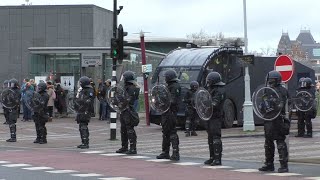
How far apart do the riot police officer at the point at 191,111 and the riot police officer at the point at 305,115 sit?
10.9 feet

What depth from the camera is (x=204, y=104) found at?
14.6 metres

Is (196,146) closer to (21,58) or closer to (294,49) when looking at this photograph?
(21,58)

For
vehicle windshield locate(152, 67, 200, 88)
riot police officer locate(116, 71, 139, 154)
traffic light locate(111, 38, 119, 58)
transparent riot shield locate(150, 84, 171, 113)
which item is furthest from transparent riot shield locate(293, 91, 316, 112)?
transparent riot shield locate(150, 84, 171, 113)

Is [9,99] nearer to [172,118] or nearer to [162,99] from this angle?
[162,99]

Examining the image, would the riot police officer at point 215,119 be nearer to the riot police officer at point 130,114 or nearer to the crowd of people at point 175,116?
the crowd of people at point 175,116

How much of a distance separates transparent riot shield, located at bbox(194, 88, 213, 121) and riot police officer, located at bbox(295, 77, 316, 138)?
7736 millimetres

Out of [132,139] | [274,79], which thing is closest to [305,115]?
[132,139]

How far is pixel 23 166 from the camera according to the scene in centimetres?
1448

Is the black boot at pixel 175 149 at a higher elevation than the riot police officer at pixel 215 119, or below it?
below

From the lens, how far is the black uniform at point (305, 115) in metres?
21.7

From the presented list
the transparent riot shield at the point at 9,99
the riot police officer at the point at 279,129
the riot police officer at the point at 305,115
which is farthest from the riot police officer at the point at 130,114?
the riot police officer at the point at 305,115

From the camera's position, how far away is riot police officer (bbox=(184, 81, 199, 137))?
2225 centimetres

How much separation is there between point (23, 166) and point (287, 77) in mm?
6268

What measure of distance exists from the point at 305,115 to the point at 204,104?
8448 mm
